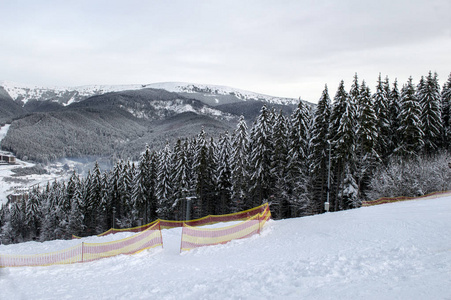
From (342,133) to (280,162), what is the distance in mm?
8754

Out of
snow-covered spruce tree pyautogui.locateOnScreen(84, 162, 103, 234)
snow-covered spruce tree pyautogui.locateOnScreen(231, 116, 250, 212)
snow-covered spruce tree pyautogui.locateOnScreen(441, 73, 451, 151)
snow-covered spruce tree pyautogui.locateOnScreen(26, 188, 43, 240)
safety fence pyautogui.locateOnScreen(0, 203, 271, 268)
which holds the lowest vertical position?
snow-covered spruce tree pyautogui.locateOnScreen(26, 188, 43, 240)

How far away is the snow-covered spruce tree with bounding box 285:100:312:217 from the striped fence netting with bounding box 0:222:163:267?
69.9 ft

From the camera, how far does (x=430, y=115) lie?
37281 millimetres

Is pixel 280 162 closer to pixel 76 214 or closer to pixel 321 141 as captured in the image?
pixel 321 141

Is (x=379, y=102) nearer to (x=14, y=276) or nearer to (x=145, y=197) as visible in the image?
(x=145, y=197)

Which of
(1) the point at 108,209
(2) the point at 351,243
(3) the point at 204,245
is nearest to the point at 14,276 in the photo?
(3) the point at 204,245

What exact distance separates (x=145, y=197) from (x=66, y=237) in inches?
1048

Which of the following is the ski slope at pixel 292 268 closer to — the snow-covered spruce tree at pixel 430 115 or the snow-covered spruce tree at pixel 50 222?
the snow-covered spruce tree at pixel 430 115

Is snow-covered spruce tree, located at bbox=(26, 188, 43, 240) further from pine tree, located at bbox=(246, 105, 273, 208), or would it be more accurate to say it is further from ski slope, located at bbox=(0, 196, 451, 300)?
ski slope, located at bbox=(0, 196, 451, 300)

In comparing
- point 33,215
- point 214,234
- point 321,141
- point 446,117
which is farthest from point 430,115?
point 33,215

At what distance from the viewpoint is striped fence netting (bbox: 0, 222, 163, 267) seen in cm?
1703

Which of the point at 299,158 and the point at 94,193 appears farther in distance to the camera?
the point at 94,193

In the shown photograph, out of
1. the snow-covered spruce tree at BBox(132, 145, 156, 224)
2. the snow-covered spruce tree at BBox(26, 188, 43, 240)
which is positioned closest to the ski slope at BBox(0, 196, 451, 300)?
the snow-covered spruce tree at BBox(132, 145, 156, 224)

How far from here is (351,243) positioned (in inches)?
515
